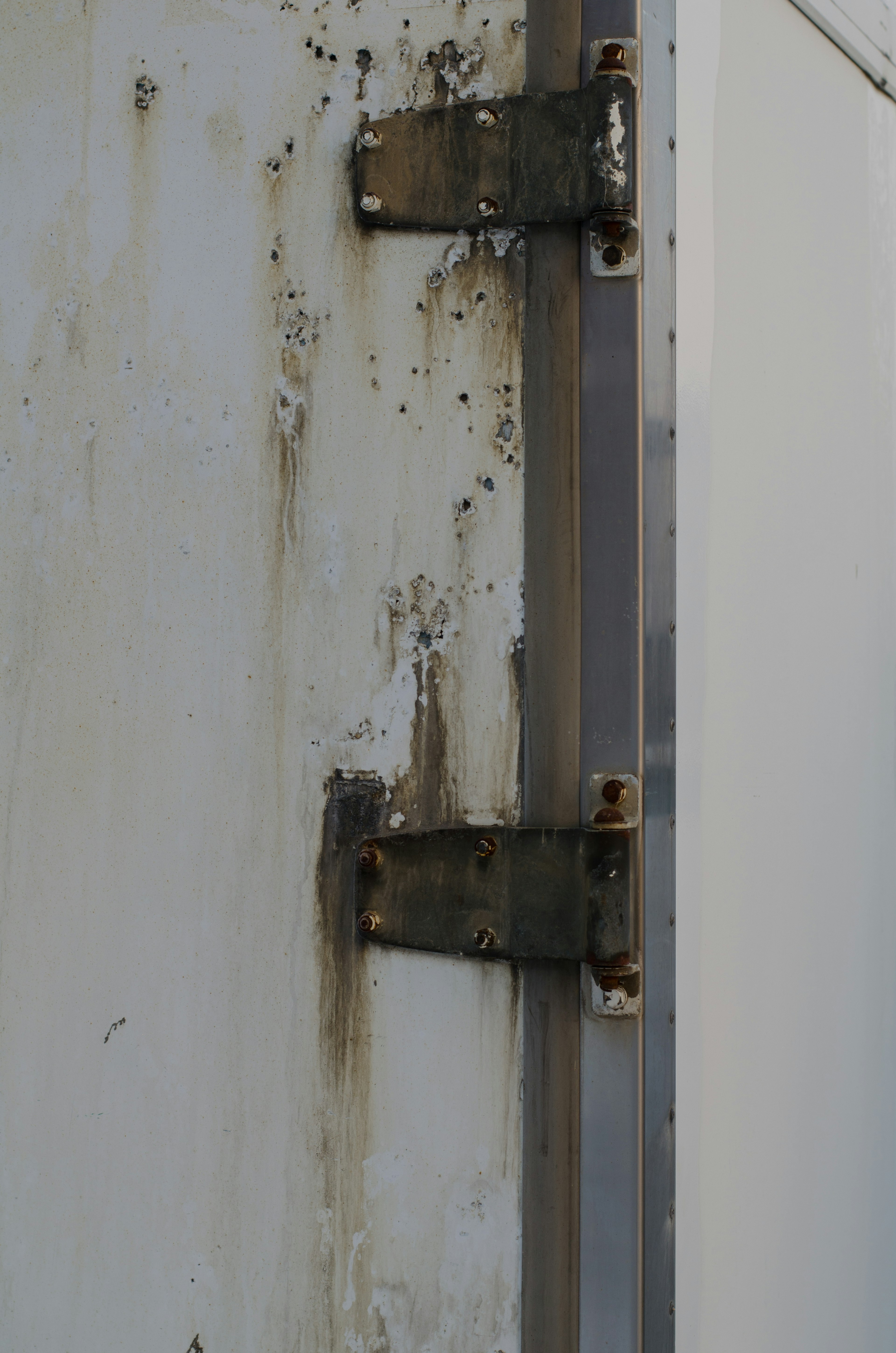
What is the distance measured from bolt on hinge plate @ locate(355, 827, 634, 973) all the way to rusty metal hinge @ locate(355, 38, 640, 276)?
1.47 feet

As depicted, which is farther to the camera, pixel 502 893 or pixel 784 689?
pixel 784 689

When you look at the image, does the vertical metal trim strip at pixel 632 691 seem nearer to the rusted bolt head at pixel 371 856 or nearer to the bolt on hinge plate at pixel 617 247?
the bolt on hinge plate at pixel 617 247

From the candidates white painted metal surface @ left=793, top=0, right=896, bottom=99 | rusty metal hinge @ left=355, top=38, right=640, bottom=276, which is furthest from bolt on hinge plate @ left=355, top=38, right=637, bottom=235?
white painted metal surface @ left=793, top=0, right=896, bottom=99

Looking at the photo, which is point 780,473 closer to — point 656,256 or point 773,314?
point 773,314

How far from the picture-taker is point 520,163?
80 cm

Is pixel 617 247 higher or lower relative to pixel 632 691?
higher

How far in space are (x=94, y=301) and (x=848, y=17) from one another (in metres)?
0.85

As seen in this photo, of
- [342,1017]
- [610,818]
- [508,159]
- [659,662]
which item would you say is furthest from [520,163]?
[342,1017]

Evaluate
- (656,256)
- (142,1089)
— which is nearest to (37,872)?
(142,1089)

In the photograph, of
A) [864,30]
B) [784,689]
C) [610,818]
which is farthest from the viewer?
[864,30]

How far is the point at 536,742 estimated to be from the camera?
2.65 ft

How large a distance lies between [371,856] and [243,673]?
0.18 meters

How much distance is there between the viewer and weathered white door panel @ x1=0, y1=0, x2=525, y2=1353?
814 millimetres

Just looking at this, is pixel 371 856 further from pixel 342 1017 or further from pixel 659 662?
pixel 659 662
